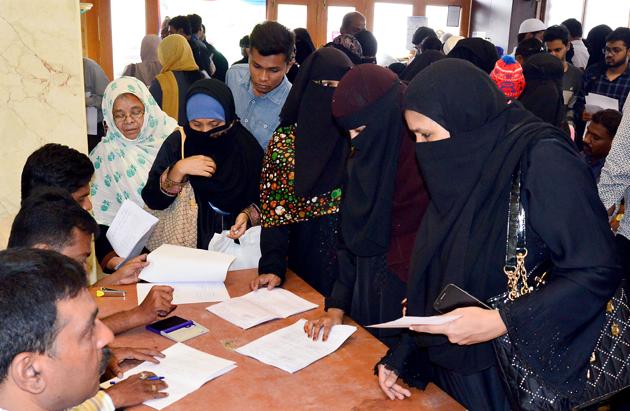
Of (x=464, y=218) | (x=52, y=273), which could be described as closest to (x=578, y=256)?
(x=464, y=218)

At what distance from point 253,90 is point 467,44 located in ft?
3.86

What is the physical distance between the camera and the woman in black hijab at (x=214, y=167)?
272 centimetres

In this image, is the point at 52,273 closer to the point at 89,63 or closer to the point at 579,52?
the point at 89,63

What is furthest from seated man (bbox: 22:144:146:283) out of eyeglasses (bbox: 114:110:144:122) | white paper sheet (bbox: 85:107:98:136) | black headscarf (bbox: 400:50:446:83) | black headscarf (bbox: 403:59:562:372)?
white paper sheet (bbox: 85:107:98:136)

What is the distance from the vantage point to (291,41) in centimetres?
304

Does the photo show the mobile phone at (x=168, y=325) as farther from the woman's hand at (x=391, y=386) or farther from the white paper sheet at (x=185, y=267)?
the woman's hand at (x=391, y=386)

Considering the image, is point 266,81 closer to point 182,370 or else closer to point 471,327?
point 182,370

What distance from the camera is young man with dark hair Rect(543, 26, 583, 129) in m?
5.59

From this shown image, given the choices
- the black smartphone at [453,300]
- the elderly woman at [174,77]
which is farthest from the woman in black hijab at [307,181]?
the elderly woman at [174,77]

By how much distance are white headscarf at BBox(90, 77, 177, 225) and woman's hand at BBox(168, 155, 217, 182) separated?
0.59 m

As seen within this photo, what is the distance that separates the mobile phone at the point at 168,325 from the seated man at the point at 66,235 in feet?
0.08

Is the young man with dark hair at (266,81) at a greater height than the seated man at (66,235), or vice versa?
the young man with dark hair at (266,81)

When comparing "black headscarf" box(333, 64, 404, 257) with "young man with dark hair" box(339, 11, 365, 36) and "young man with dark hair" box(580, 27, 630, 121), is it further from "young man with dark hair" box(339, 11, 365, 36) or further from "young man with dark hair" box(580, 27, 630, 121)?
"young man with dark hair" box(339, 11, 365, 36)

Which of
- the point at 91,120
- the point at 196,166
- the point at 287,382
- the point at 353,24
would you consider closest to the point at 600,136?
the point at 196,166
